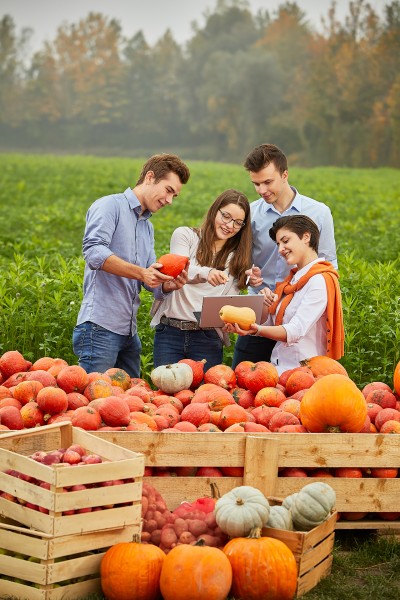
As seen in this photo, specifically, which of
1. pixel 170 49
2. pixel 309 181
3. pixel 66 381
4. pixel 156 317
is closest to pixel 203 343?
pixel 156 317

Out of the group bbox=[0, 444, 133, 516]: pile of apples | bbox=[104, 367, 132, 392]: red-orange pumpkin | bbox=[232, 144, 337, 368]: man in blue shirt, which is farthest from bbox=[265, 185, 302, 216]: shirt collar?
bbox=[0, 444, 133, 516]: pile of apples

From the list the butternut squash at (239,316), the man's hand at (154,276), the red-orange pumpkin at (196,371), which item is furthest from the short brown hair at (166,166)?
the red-orange pumpkin at (196,371)

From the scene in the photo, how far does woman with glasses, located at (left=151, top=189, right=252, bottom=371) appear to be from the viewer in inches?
249

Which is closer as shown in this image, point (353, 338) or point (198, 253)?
point (198, 253)

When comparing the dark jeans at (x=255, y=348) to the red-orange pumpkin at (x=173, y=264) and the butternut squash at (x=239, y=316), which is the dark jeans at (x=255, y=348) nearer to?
the butternut squash at (x=239, y=316)

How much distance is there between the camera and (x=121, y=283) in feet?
21.1

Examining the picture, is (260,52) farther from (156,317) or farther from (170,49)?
(156,317)

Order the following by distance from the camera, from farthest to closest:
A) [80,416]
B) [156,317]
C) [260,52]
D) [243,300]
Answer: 1. [260,52]
2. [156,317]
3. [243,300]
4. [80,416]

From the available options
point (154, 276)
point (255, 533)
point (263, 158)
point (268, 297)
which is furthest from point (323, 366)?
point (255, 533)

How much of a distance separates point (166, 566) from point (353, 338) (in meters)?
5.00

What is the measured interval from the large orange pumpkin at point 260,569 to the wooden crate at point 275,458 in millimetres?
767

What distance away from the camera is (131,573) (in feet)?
13.6

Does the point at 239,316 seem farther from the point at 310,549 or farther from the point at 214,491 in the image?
the point at 310,549

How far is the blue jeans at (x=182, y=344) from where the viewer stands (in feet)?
21.8
